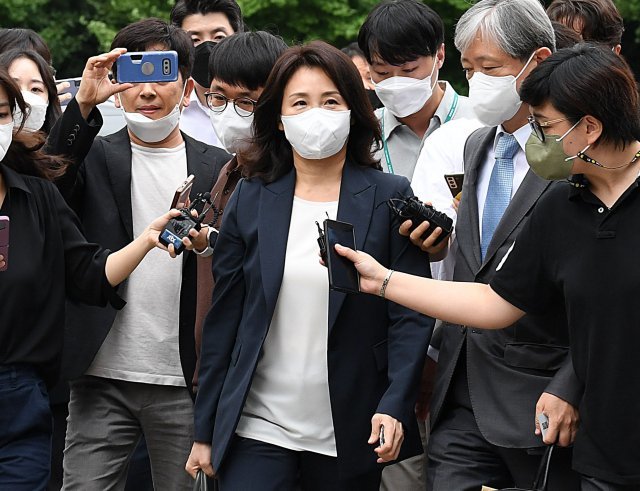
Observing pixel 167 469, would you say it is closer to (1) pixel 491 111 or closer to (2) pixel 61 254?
(2) pixel 61 254

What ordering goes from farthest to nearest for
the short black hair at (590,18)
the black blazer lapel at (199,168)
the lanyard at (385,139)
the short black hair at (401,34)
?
the short black hair at (590,18) < the lanyard at (385,139) < the short black hair at (401,34) < the black blazer lapel at (199,168)

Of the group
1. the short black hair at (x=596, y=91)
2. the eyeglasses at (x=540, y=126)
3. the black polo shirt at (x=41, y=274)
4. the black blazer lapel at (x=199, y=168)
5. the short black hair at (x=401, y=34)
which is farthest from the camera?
the short black hair at (x=401, y=34)

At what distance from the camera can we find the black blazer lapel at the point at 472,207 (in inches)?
209

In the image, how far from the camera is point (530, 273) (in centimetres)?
482

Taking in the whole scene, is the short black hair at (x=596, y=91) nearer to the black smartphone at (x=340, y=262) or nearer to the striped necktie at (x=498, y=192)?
the striped necktie at (x=498, y=192)

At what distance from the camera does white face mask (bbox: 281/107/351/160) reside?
5.16 metres

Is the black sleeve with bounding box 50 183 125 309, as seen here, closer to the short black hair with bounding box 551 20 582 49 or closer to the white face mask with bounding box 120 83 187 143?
the white face mask with bounding box 120 83 187 143

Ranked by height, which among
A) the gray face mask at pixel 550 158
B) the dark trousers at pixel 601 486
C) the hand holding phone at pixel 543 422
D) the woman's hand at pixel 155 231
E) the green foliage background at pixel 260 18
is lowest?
the green foliage background at pixel 260 18

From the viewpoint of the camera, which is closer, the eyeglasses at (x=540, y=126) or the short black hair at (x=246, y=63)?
the eyeglasses at (x=540, y=126)

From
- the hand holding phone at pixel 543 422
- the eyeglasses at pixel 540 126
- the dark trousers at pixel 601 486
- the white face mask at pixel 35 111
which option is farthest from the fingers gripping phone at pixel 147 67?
the dark trousers at pixel 601 486

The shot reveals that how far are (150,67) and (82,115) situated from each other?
39 cm

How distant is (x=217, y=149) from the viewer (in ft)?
20.8

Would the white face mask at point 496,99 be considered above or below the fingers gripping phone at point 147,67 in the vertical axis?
above

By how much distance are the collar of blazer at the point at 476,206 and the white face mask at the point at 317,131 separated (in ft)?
1.83
